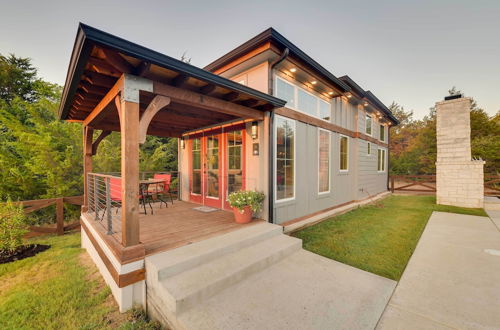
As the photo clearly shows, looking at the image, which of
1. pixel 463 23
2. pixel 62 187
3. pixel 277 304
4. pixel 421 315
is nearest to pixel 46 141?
pixel 62 187

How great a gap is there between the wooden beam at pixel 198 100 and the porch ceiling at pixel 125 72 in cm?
7

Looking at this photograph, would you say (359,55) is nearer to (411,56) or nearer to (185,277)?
(411,56)

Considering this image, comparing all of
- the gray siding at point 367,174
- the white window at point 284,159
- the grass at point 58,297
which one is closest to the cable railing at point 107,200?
the grass at point 58,297

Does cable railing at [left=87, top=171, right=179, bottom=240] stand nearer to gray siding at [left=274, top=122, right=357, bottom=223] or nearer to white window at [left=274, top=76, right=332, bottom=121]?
gray siding at [left=274, top=122, right=357, bottom=223]

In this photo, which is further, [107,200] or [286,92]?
[286,92]

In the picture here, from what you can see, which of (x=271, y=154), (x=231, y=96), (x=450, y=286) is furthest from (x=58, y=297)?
(x=450, y=286)

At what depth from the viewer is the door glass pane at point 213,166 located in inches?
205

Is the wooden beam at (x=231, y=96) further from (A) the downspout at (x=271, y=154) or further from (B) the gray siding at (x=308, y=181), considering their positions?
(B) the gray siding at (x=308, y=181)

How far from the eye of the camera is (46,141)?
6020mm

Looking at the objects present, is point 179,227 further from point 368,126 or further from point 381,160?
point 381,160

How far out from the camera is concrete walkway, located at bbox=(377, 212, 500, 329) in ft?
5.85

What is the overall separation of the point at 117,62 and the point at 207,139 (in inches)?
139

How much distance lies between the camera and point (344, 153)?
6.95 m

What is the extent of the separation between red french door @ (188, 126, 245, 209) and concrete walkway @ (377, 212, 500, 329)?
3.28 meters
